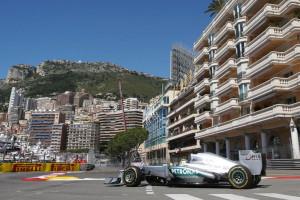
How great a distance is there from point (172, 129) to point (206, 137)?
37023 millimetres

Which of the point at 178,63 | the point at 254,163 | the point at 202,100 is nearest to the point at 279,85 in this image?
the point at 202,100

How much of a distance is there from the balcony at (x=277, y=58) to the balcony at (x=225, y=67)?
7.16m

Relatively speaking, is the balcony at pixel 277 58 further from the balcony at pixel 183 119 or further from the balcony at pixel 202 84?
the balcony at pixel 183 119

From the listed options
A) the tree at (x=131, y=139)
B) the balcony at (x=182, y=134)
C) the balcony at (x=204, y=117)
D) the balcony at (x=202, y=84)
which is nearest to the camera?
the balcony at (x=204, y=117)

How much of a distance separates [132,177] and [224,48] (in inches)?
1579

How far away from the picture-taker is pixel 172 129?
93875 millimetres

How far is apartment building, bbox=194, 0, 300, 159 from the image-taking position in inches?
1430

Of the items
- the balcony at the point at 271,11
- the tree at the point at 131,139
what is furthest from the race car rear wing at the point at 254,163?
the tree at the point at 131,139

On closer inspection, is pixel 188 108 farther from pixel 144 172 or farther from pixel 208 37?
pixel 144 172

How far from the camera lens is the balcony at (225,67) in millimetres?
48906

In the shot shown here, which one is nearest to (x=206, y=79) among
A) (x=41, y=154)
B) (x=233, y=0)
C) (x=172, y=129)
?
(x=233, y=0)

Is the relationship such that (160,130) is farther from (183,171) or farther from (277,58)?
(183,171)

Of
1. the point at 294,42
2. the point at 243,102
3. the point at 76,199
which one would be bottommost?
the point at 76,199

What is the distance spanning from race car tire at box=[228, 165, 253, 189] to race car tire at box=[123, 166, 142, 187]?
11.0 ft
